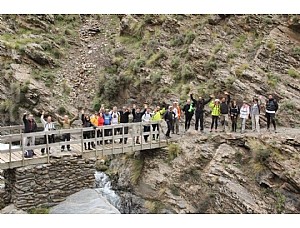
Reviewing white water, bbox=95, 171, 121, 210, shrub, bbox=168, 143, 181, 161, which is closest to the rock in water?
white water, bbox=95, 171, 121, 210

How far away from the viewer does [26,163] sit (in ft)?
52.9

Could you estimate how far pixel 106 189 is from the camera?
20188 millimetres

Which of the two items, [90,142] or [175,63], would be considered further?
[175,63]

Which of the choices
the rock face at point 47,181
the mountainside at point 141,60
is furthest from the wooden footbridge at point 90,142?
the mountainside at point 141,60

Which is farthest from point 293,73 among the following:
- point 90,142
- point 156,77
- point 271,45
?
point 90,142

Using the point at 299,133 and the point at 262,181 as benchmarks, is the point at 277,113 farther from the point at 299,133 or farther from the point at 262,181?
the point at 262,181

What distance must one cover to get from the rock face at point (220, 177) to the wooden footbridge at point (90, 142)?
98 cm

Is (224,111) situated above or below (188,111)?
above

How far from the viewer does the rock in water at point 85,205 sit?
52.1ft

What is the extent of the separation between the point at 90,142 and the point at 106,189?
3.13 m

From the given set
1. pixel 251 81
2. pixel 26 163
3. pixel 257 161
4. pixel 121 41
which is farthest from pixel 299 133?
pixel 121 41

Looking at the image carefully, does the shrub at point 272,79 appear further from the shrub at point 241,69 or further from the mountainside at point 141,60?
the shrub at point 241,69

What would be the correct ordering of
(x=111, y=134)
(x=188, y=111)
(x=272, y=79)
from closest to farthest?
1. (x=111, y=134)
2. (x=188, y=111)
3. (x=272, y=79)

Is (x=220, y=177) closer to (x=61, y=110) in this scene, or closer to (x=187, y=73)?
(x=187, y=73)
